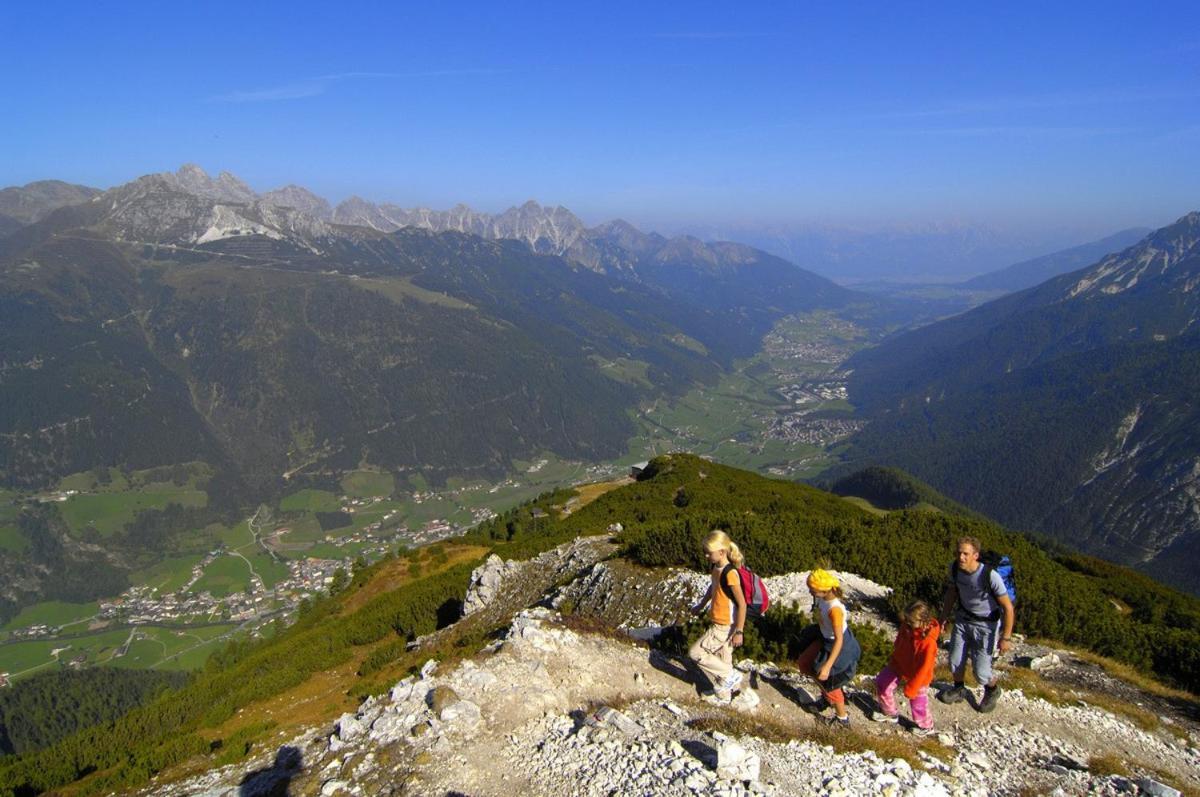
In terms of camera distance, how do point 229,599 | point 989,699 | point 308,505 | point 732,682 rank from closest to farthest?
point 989,699 < point 732,682 < point 229,599 < point 308,505

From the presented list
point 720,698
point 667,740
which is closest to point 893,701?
point 720,698

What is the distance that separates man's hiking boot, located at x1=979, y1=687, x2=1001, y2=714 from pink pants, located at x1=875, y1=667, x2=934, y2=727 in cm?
137

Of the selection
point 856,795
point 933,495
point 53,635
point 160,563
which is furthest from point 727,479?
point 160,563

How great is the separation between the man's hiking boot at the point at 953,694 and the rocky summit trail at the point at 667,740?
19 centimetres

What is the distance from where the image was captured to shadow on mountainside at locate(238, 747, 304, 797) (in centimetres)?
1318

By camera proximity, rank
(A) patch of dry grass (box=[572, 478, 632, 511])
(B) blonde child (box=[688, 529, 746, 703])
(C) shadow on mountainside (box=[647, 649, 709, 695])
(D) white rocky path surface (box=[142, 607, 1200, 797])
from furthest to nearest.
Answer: (A) patch of dry grass (box=[572, 478, 632, 511])
(C) shadow on mountainside (box=[647, 649, 709, 695])
(B) blonde child (box=[688, 529, 746, 703])
(D) white rocky path surface (box=[142, 607, 1200, 797])

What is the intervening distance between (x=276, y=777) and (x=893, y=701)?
13.5m

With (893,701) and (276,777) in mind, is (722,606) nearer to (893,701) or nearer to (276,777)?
(893,701)

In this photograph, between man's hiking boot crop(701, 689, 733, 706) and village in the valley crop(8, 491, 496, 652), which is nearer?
man's hiking boot crop(701, 689, 733, 706)

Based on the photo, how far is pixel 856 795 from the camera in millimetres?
9992

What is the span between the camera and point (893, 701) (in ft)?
41.0

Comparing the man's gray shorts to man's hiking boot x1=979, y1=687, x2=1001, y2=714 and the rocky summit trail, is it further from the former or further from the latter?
→ the rocky summit trail

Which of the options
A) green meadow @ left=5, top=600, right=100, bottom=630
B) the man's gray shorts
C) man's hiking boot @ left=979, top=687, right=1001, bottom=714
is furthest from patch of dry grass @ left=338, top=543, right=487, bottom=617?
green meadow @ left=5, top=600, right=100, bottom=630

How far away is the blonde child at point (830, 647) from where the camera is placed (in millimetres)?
11289
